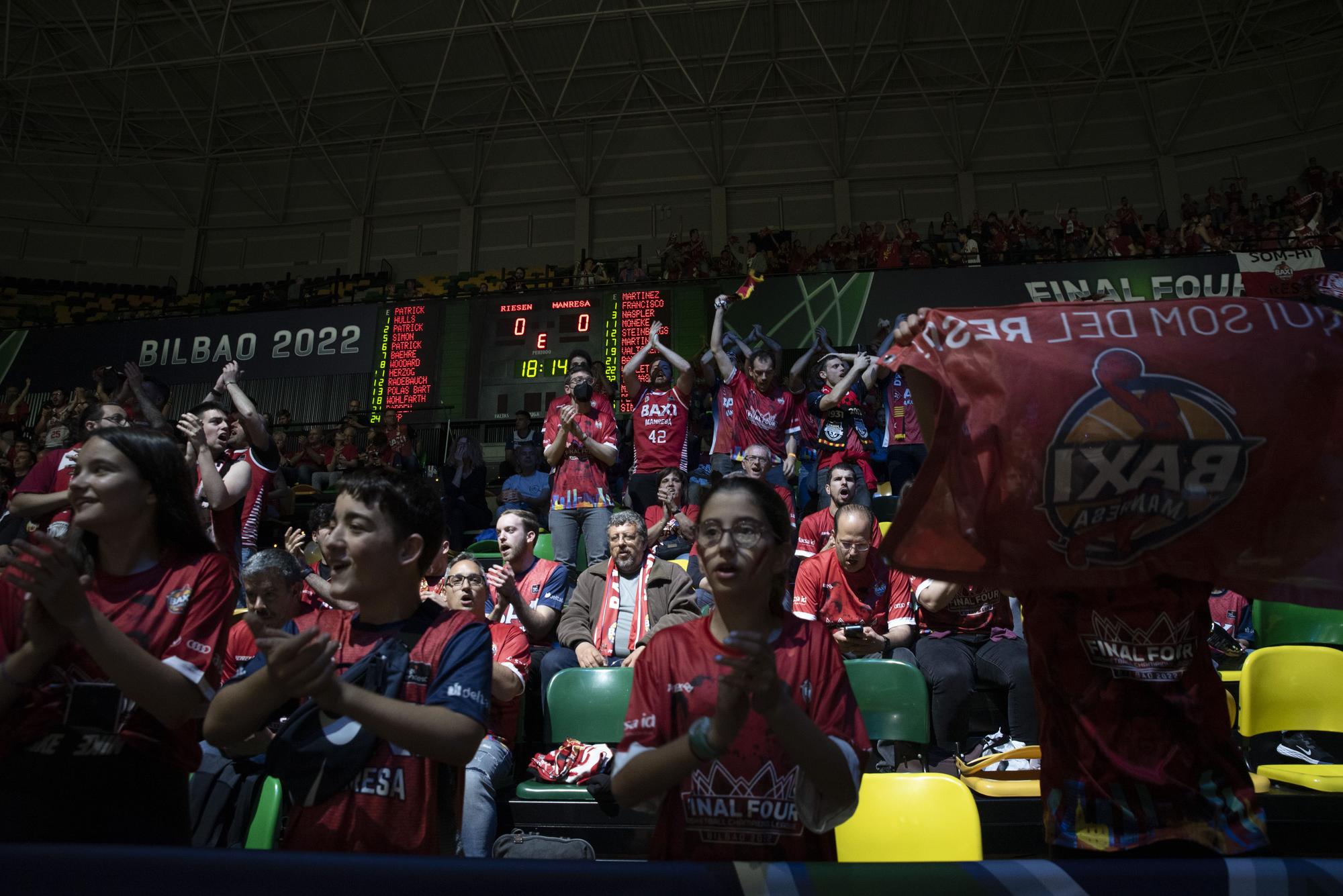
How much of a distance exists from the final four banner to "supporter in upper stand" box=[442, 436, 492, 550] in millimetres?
2875

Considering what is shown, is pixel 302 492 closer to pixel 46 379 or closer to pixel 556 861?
pixel 46 379

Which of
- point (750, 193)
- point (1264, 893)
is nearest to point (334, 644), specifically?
point (1264, 893)

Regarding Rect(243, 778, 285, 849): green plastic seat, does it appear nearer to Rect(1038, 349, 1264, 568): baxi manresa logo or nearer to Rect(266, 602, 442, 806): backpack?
Rect(266, 602, 442, 806): backpack

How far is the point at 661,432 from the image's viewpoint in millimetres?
7281

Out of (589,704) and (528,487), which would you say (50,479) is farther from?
(528,487)

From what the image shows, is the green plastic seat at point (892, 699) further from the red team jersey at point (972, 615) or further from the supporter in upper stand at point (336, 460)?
the supporter in upper stand at point (336, 460)

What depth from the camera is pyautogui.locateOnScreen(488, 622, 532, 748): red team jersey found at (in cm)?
344

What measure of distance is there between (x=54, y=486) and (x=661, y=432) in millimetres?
4261

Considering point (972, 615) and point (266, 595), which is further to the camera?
point (972, 615)

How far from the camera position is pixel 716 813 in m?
1.66

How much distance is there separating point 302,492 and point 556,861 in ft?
30.6

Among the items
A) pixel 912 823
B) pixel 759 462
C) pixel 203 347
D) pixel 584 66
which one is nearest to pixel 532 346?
pixel 203 347

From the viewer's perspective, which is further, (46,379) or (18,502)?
(46,379)

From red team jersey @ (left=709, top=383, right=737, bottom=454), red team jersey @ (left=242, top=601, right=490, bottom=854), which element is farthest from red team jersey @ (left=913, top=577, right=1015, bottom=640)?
red team jersey @ (left=709, top=383, right=737, bottom=454)
